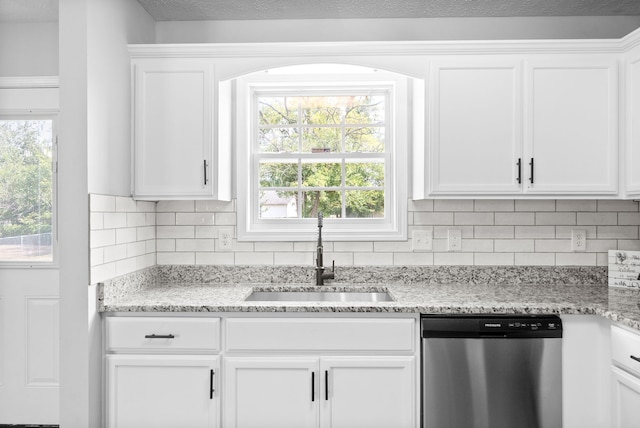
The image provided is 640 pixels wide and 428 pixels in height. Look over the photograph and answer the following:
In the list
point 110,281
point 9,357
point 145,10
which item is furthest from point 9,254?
point 145,10

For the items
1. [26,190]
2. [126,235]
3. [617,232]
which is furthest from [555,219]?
[26,190]

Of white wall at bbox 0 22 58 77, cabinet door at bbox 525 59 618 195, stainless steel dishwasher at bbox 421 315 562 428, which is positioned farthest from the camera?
white wall at bbox 0 22 58 77

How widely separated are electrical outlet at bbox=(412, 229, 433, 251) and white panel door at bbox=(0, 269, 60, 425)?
2.15m

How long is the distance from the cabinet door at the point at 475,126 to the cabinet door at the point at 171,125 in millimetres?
1200

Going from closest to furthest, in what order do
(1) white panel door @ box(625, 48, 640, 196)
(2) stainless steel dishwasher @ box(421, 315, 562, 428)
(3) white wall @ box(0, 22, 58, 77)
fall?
(2) stainless steel dishwasher @ box(421, 315, 562, 428) → (1) white panel door @ box(625, 48, 640, 196) → (3) white wall @ box(0, 22, 58, 77)

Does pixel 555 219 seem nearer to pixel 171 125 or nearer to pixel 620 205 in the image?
pixel 620 205

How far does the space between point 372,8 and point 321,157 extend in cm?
90

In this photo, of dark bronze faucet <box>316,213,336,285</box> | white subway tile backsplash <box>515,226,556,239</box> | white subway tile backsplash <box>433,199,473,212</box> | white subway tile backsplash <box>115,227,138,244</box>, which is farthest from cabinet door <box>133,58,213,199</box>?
white subway tile backsplash <box>515,226,556,239</box>

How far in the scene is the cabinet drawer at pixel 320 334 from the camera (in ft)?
7.47

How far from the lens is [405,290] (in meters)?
2.67

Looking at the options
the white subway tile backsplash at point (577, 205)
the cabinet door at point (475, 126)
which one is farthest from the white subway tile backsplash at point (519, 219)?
the cabinet door at point (475, 126)

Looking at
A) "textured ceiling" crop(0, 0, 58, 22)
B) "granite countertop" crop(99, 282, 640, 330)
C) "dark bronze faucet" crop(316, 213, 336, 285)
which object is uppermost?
"textured ceiling" crop(0, 0, 58, 22)

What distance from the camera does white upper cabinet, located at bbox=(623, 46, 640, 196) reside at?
2479 mm

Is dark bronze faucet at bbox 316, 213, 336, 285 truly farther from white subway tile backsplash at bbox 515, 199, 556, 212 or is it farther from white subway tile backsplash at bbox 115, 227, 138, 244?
white subway tile backsplash at bbox 515, 199, 556, 212
